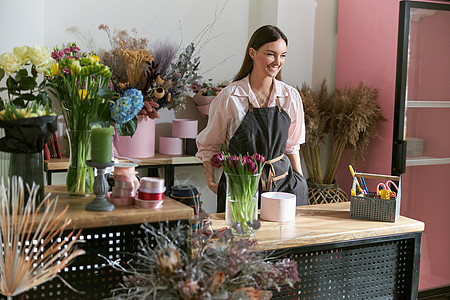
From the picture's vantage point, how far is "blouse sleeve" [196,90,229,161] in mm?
3625

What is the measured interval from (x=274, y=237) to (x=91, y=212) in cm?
76

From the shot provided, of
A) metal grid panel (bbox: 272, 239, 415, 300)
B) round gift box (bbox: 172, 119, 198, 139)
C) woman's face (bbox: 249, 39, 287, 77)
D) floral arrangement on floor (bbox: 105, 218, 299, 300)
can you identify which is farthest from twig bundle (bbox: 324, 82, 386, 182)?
floral arrangement on floor (bbox: 105, 218, 299, 300)

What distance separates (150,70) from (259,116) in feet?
3.94

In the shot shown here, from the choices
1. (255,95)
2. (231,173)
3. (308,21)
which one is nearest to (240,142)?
(255,95)

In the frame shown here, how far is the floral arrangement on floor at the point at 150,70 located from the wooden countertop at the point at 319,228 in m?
1.80

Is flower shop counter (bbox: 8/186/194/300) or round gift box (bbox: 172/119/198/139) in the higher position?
round gift box (bbox: 172/119/198/139)

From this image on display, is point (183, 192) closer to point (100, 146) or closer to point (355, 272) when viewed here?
point (100, 146)

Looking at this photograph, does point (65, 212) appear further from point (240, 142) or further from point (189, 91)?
point (189, 91)

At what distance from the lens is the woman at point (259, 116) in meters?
3.54

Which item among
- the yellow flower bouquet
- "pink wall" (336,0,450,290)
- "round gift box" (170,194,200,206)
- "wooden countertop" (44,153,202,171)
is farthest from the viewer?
"pink wall" (336,0,450,290)

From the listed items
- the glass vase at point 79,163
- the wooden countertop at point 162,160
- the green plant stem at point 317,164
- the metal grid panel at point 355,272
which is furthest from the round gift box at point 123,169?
the green plant stem at point 317,164

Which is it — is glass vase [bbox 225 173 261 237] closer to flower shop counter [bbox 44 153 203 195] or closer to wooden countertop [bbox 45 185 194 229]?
wooden countertop [bbox 45 185 194 229]

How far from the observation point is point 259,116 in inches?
142

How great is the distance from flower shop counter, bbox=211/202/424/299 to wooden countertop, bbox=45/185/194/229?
1.26 feet
